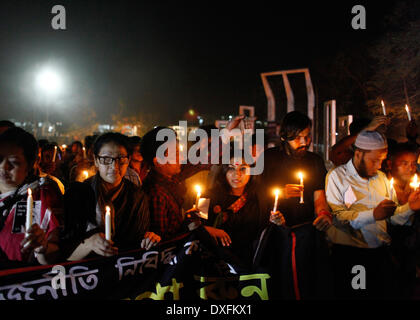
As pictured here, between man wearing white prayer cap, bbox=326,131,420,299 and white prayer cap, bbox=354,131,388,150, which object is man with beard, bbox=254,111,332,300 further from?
white prayer cap, bbox=354,131,388,150

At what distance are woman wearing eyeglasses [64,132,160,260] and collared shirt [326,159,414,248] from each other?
1.82 m

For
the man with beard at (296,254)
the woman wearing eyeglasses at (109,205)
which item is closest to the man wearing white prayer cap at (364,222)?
the man with beard at (296,254)

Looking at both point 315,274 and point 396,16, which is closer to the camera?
point 315,274

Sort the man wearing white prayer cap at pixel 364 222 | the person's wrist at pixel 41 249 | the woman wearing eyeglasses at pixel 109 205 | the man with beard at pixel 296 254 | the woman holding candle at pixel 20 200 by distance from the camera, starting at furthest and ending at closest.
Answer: the man wearing white prayer cap at pixel 364 222 → the man with beard at pixel 296 254 → the woman wearing eyeglasses at pixel 109 205 → the woman holding candle at pixel 20 200 → the person's wrist at pixel 41 249

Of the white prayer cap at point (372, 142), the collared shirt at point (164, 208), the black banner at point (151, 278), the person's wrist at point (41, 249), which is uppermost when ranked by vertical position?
the white prayer cap at point (372, 142)

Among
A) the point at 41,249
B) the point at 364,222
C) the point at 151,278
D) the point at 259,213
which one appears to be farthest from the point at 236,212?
the point at 41,249

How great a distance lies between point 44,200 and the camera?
3.00m

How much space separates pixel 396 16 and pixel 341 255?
391 inches

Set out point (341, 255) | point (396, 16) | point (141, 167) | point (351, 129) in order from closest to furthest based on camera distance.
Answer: point (341, 255), point (351, 129), point (141, 167), point (396, 16)

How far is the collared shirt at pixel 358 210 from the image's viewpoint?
3621mm

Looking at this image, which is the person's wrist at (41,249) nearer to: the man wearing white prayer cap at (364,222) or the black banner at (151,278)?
the black banner at (151,278)
